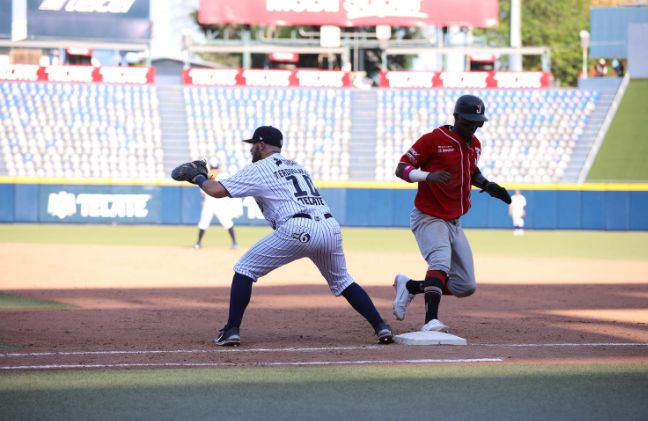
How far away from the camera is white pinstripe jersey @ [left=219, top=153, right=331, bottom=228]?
8445 mm

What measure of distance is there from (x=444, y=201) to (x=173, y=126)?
1117 inches

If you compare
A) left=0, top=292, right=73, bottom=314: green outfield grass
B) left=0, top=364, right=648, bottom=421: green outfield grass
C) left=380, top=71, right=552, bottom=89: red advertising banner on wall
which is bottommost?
left=0, top=292, right=73, bottom=314: green outfield grass

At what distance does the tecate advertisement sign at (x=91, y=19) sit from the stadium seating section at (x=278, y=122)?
121 inches

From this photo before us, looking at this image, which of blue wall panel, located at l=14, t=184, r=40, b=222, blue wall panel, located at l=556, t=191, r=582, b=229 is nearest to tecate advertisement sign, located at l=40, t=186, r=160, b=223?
blue wall panel, located at l=14, t=184, r=40, b=222

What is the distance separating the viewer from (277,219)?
28.3 feet

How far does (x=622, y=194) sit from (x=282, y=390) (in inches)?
1093

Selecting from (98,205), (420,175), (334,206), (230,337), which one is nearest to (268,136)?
(420,175)

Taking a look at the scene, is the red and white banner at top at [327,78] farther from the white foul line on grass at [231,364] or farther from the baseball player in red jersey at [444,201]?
the white foul line on grass at [231,364]

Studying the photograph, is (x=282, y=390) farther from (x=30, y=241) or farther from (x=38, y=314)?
(x=30, y=241)

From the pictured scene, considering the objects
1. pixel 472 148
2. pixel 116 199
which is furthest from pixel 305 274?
pixel 116 199

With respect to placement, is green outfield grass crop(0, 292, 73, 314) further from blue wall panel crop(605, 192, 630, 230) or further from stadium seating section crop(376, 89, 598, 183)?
blue wall panel crop(605, 192, 630, 230)

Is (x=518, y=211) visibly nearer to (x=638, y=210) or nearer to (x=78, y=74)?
(x=638, y=210)

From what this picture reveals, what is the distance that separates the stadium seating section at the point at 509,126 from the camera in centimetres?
3516

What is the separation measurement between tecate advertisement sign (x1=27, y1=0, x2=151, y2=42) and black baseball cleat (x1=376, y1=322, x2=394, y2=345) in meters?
A: 31.1
